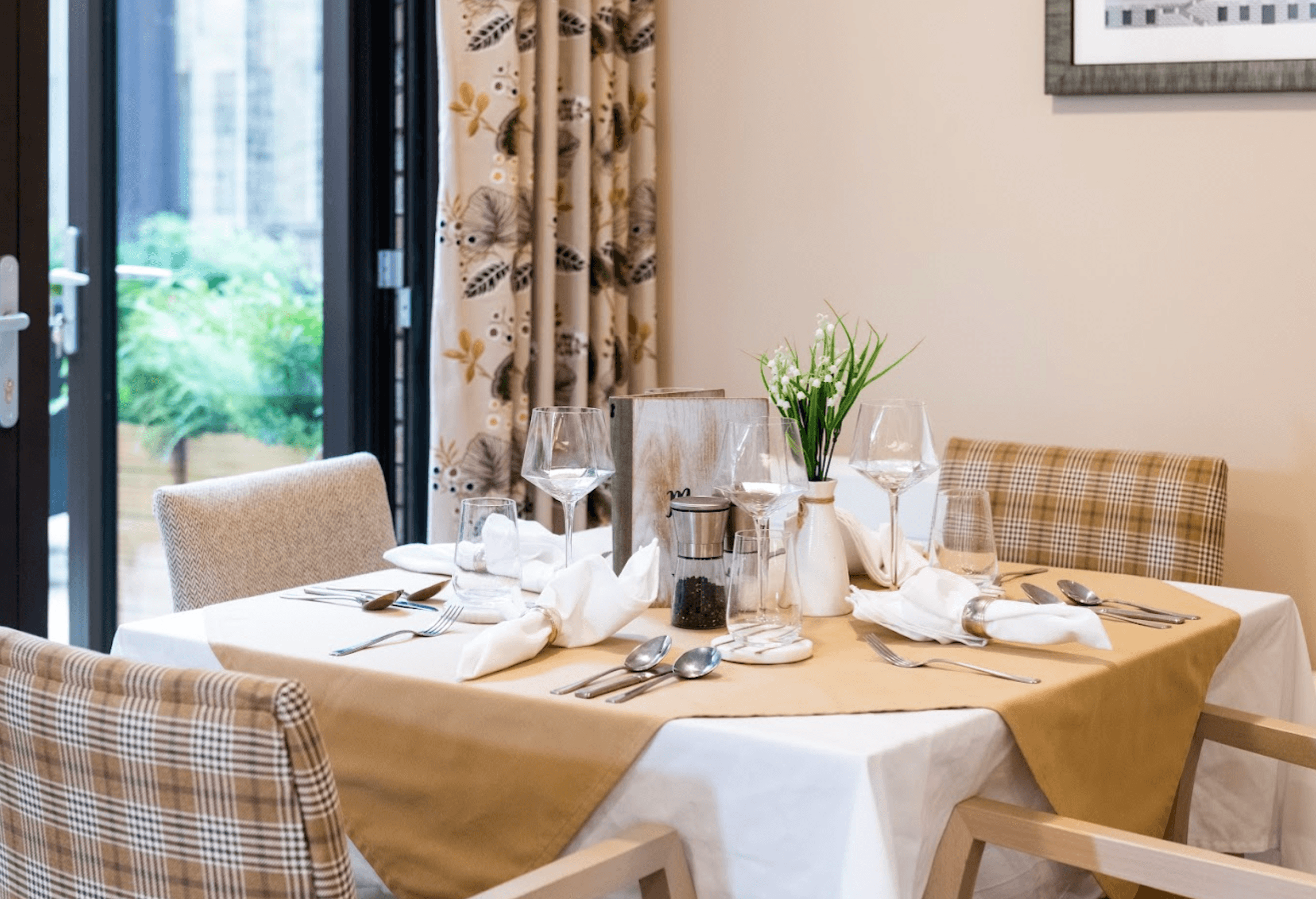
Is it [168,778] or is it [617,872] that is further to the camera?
[617,872]

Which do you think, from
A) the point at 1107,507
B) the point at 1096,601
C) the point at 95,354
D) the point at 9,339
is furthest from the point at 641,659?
the point at 95,354

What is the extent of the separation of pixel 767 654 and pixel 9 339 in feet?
4.83

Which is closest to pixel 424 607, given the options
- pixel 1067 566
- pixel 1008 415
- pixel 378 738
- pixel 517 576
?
pixel 517 576

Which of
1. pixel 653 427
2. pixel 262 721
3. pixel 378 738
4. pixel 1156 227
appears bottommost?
pixel 378 738

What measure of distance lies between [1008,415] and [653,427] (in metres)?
1.56

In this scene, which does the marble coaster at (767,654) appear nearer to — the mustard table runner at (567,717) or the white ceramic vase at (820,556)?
the mustard table runner at (567,717)

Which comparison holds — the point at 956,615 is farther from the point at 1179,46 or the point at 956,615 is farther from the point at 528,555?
the point at 1179,46

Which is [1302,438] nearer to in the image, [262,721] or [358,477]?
[358,477]

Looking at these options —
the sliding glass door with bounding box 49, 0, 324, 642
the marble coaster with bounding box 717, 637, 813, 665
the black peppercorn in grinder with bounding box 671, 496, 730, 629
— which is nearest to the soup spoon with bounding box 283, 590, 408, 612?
the black peppercorn in grinder with bounding box 671, 496, 730, 629

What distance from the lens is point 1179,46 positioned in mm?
2781

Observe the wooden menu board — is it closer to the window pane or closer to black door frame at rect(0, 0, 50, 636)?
black door frame at rect(0, 0, 50, 636)

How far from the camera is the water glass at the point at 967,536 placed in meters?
1.59

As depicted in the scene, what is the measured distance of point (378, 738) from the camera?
52.6 inches

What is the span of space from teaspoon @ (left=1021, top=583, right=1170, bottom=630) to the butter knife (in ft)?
1.54
